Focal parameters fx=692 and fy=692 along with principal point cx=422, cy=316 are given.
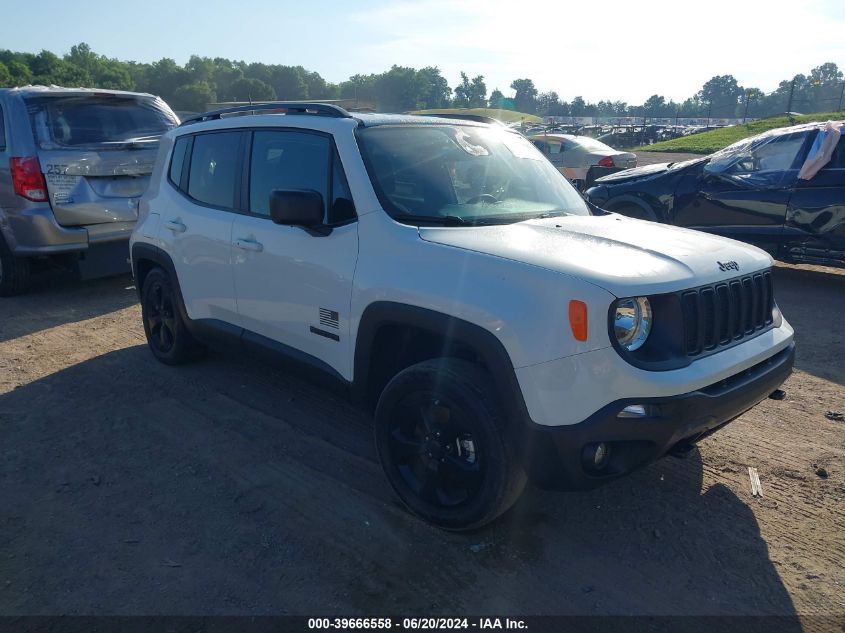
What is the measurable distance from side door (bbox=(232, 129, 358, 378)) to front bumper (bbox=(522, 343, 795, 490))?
4.12 feet

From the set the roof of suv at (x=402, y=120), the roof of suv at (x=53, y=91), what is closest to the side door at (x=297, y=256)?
the roof of suv at (x=402, y=120)

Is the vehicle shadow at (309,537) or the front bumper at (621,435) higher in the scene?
the front bumper at (621,435)

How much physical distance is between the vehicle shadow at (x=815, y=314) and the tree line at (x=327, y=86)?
703cm

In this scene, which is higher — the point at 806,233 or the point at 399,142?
the point at 399,142

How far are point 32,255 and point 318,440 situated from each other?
4.77 meters

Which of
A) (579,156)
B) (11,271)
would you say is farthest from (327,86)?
(11,271)

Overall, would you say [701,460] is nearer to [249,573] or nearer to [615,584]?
[615,584]

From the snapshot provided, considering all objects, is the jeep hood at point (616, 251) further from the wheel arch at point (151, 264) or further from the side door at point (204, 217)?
the wheel arch at point (151, 264)

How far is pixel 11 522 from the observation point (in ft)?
11.3

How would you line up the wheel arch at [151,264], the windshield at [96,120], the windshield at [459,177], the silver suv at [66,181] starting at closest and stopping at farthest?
the windshield at [459,177] < the wheel arch at [151,264] < the silver suv at [66,181] < the windshield at [96,120]

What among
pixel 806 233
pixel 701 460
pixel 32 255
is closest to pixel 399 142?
pixel 701 460

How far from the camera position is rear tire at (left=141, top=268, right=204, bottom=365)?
17.4ft

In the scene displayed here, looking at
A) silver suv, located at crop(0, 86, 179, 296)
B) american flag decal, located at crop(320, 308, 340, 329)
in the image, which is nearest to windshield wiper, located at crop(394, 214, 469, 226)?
american flag decal, located at crop(320, 308, 340, 329)

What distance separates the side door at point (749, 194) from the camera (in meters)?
7.89
